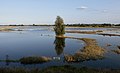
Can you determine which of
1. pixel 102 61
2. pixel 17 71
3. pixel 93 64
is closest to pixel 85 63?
pixel 93 64

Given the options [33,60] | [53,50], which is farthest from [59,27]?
[33,60]

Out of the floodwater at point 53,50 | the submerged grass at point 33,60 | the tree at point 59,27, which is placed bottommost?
the floodwater at point 53,50

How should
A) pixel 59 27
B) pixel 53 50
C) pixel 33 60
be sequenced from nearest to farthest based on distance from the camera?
pixel 33 60, pixel 53 50, pixel 59 27

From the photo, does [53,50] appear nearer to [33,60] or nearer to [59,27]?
[33,60]

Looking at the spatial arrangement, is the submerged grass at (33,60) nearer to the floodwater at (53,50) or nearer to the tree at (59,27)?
the floodwater at (53,50)

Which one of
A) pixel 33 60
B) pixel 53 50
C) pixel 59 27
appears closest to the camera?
pixel 33 60

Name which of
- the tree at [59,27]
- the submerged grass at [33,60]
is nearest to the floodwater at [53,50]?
the submerged grass at [33,60]

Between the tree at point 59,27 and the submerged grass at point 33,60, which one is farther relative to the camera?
the tree at point 59,27

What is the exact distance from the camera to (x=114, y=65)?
3061 cm

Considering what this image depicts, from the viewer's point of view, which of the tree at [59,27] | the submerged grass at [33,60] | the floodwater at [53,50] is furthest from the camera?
the tree at [59,27]

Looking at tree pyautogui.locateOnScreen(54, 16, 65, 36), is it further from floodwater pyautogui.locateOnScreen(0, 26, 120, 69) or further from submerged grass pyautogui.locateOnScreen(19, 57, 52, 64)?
submerged grass pyautogui.locateOnScreen(19, 57, 52, 64)

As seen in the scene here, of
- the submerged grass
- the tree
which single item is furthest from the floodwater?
the tree

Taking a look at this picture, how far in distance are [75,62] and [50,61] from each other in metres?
4.28

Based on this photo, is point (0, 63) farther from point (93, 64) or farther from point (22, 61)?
point (93, 64)
